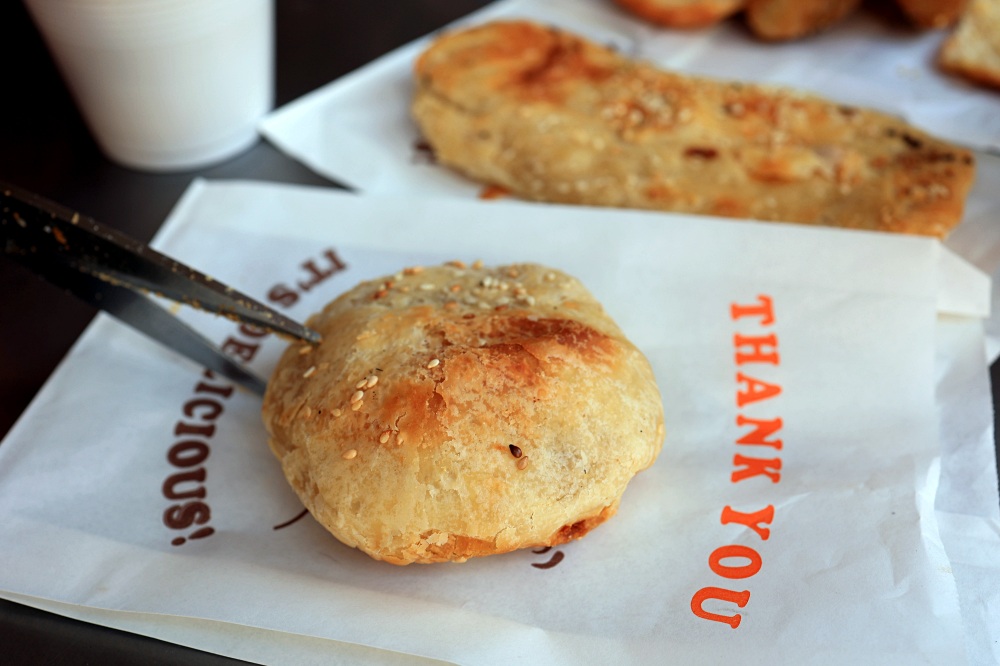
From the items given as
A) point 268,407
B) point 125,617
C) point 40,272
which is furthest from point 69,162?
point 125,617

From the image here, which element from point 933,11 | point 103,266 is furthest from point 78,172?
point 933,11

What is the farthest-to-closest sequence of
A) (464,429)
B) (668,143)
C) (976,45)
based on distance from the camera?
(976,45)
(668,143)
(464,429)

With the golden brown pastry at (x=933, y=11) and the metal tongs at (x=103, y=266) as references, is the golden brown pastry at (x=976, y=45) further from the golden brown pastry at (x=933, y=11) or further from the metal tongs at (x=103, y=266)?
the metal tongs at (x=103, y=266)

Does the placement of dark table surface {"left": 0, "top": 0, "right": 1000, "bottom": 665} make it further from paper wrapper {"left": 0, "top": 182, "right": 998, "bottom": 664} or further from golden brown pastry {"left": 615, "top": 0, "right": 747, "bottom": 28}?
golden brown pastry {"left": 615, "top": 0, "right": 747, "bottom": 28}

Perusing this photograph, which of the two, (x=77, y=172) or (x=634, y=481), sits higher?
(x=77, y=172)

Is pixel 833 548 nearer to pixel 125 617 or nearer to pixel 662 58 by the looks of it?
pixel 125 617

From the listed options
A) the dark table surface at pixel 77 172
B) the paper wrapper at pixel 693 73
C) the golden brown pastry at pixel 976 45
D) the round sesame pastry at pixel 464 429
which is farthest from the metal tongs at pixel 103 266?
the golden brown pastry at pixel 976 45

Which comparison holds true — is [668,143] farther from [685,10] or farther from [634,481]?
[634,481]
